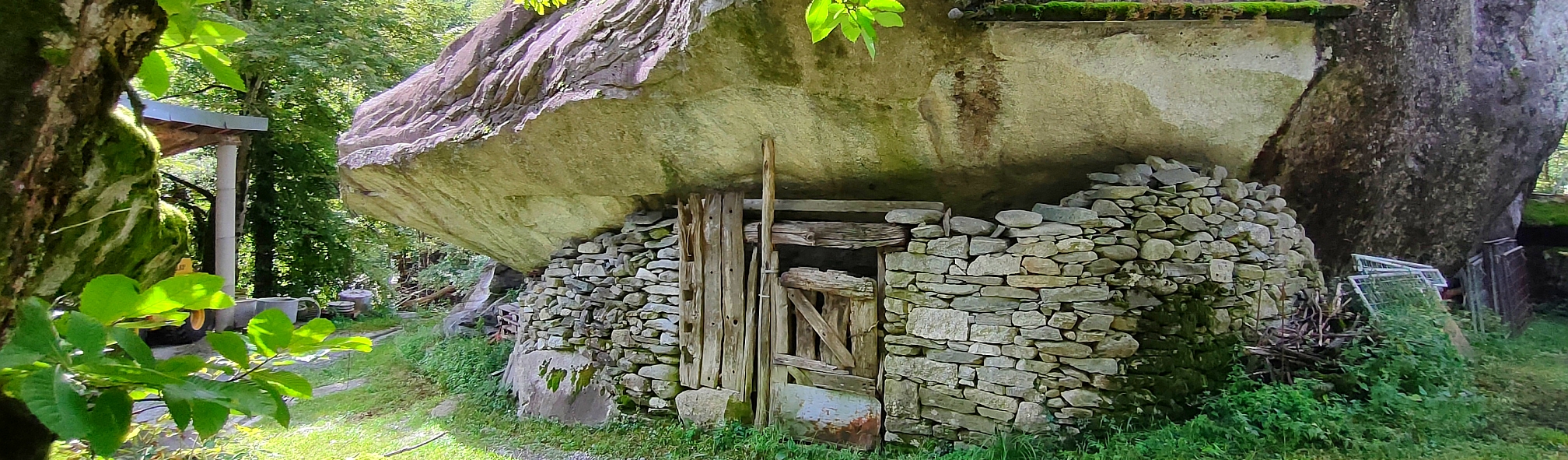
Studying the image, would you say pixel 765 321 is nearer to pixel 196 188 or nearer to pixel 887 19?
pixel 887 19

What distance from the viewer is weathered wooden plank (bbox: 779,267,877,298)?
207 inches

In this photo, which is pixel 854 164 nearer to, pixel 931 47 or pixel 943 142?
pixel 943 142

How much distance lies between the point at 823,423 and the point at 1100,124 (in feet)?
9.39

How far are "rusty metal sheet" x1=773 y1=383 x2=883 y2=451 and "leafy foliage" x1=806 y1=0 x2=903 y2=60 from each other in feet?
13.8

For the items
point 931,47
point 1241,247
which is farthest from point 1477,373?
point 931,47

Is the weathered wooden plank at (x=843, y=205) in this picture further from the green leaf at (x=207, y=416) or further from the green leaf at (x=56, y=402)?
the green leaf at (x=56, y=402)

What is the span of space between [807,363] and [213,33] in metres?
4.87

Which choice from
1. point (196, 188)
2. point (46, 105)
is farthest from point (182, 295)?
point (196, 188)

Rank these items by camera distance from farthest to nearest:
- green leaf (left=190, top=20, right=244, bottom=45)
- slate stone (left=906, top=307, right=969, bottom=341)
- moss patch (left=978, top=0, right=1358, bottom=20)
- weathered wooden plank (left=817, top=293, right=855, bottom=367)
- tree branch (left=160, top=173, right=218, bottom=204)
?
1. tree branch (left=160, top=173, right=218, bottom=204)
2. weathered wooden plank (left=817, top=293, right=855, bottom=367)
3. slate stone (left=906, top=307, right=969, bottom=341)
4. moss patch (left=978, top=0, right=1358, bottom=20)
5. green leaf (left=190, top=20, right=244, bottom=45)

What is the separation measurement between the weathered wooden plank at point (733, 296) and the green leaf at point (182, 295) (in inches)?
196

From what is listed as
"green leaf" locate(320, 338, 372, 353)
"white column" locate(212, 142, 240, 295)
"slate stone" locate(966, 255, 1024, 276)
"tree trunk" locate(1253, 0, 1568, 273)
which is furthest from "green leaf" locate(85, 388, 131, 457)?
"white column" locate(212, 142, 240, 295)

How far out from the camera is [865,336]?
532 centimetres

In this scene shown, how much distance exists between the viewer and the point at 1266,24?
399 cm

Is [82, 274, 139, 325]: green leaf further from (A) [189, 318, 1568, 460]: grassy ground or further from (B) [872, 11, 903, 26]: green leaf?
(A) [189, 318, 1568, 460]: grassy ground
